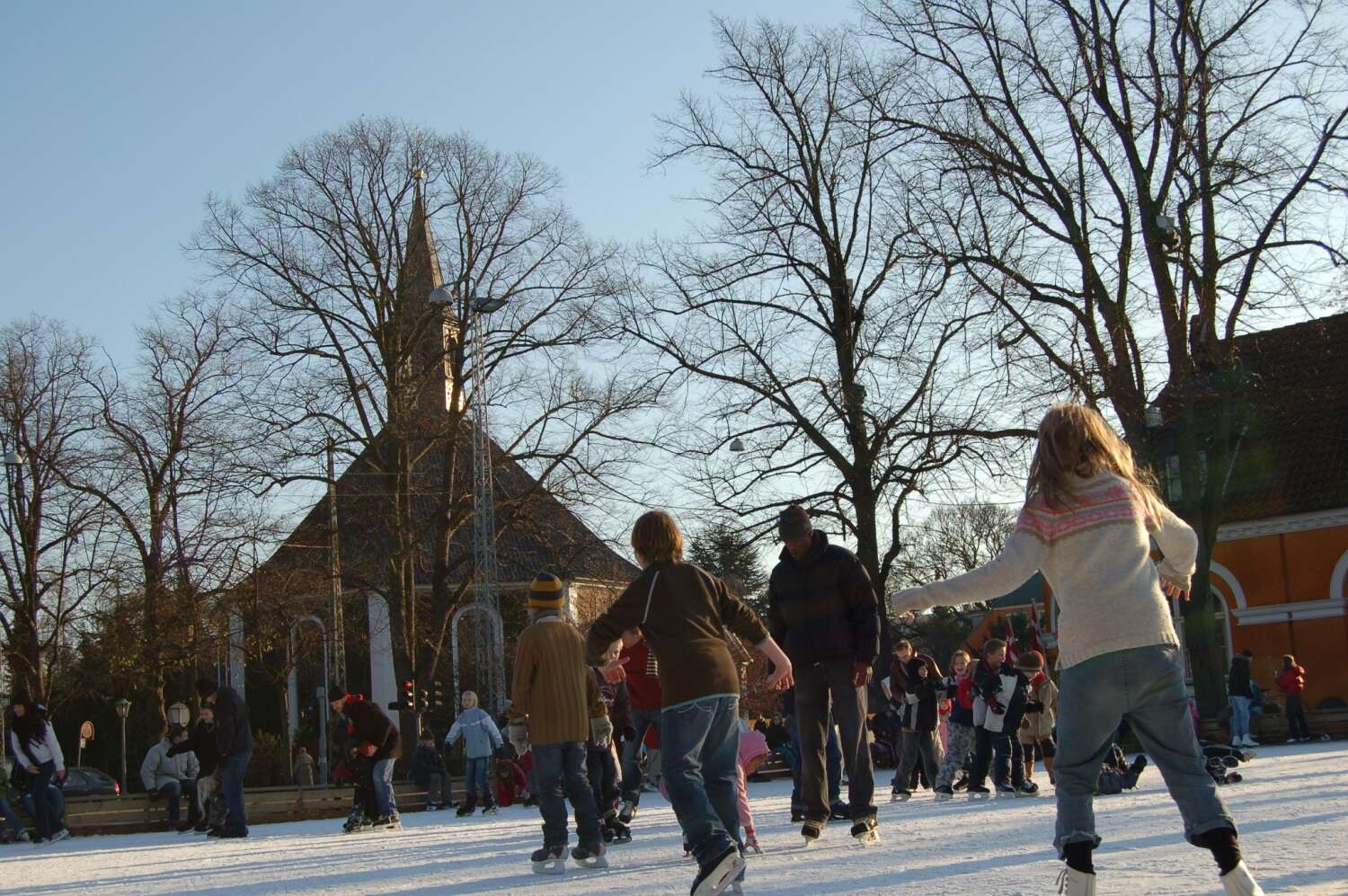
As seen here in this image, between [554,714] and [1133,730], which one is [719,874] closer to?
[1133,730]

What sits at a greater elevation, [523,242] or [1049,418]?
[523,242]

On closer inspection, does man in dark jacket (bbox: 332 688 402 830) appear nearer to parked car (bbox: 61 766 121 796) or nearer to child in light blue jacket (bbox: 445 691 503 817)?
child in light blue jacket (bbox: 445 691 503 817)

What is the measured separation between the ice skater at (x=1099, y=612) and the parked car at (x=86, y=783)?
125 ft

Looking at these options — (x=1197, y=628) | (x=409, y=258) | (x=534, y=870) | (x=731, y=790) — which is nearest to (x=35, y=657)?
(x=409, y=258)

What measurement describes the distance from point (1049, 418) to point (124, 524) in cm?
3333

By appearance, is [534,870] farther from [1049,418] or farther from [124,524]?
[124,524]

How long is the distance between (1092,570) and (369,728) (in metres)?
12.0

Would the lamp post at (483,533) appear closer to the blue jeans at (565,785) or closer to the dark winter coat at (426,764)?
the dark winter coat at (426,764)

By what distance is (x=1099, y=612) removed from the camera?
5422 mm

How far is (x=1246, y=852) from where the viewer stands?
748 cm

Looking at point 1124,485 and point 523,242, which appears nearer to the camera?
point 1124,485

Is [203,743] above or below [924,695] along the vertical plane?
above

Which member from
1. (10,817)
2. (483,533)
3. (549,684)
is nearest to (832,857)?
(549,684)

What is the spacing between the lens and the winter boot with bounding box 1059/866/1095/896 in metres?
5.42
